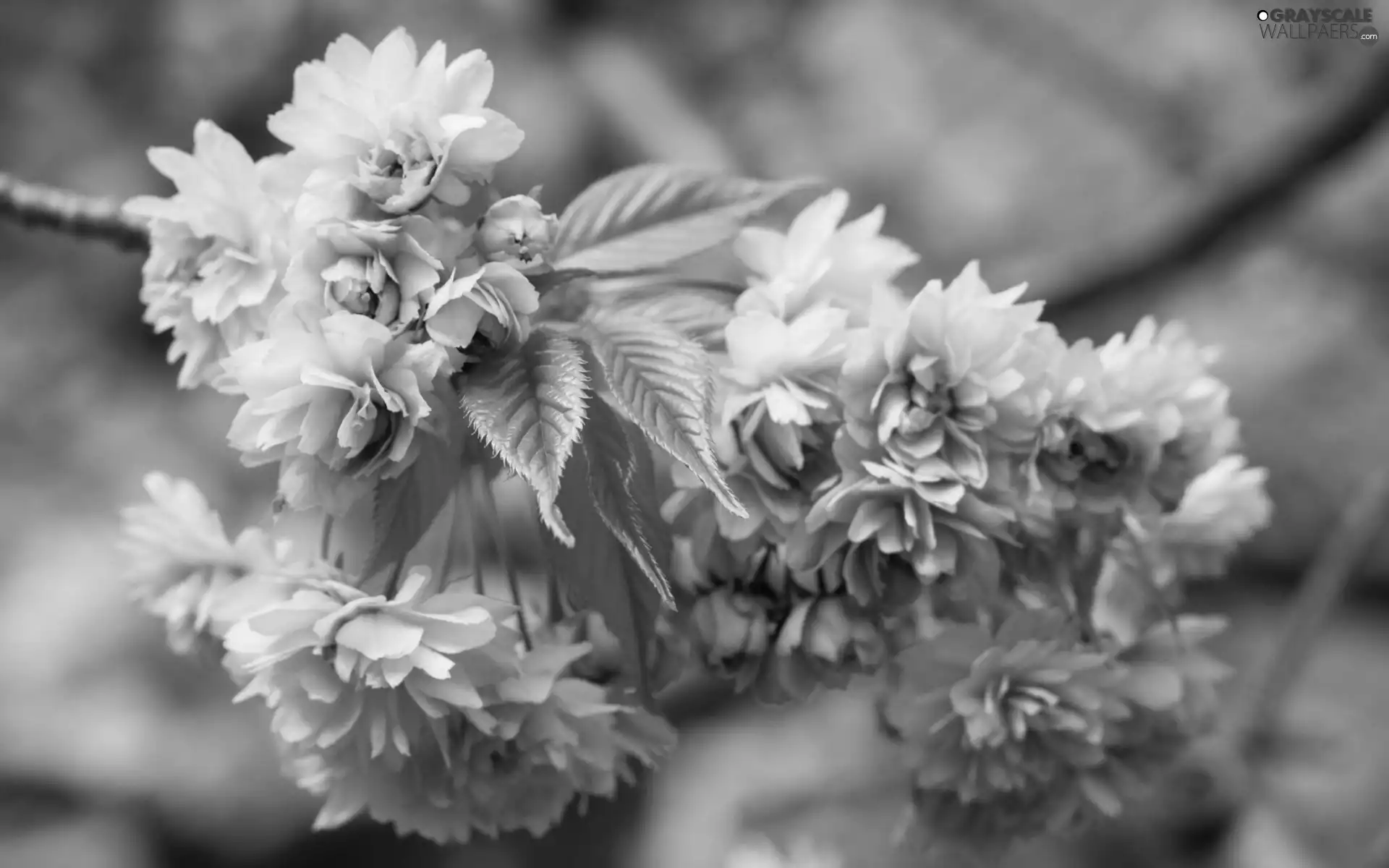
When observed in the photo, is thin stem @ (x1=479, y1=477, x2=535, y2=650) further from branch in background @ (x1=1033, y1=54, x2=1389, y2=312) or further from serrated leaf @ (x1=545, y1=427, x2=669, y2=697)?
branch in background @ (x1=1033, y1=54, x2=1389, y2=312)

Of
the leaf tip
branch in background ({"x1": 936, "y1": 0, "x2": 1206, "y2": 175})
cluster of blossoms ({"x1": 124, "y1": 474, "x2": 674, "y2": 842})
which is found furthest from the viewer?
branch in background ({"x1": 936, "y1": 0, "x2": 1206, "y2": 175})

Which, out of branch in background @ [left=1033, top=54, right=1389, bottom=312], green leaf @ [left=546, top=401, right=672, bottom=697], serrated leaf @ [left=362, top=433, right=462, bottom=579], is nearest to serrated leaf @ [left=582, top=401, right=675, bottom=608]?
green leaf @ [left=546, top=401, right=672, bottom=697]

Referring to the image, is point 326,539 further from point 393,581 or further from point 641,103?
point 641,103

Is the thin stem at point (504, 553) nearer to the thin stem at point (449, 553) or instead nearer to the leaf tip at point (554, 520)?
the thin stem at point (449, 553)

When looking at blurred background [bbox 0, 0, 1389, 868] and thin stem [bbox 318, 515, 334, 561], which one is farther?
blurred background [bbox 0, 0, 1389, 868]

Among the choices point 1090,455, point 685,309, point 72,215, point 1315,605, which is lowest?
point 1315,605

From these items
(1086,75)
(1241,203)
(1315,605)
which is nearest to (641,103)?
(1086,75)

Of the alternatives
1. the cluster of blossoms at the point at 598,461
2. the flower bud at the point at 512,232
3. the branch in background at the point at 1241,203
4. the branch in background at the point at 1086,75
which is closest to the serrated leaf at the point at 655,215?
the cluster of blossoms at the point at 598,461
